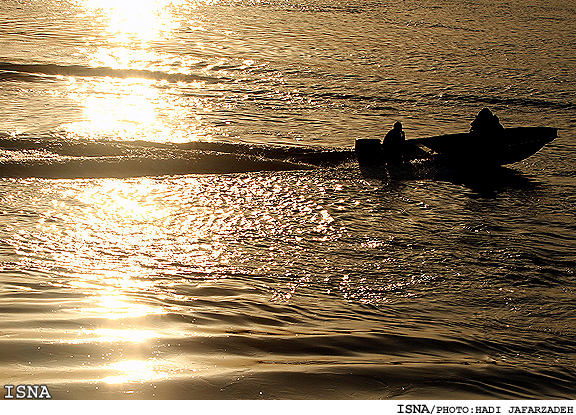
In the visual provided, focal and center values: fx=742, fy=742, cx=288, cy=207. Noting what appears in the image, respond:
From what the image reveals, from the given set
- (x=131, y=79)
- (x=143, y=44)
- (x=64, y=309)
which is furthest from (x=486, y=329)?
(x=143, y=44)

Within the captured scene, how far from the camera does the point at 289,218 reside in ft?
28.0

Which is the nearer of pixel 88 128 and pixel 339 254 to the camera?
pixel 339 254

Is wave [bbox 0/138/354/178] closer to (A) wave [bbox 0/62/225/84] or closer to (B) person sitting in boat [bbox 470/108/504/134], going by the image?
(B) person sitting in boat [bbox 470/108/504/134]

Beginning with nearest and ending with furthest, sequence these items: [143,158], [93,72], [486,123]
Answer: [486,123] < [143,158] < [93,72]

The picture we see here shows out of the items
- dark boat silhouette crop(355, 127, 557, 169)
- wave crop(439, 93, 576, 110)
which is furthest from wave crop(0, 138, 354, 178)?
wave crop(439, 93, 576, 110)

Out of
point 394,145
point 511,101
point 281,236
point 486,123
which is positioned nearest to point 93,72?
point 394,145

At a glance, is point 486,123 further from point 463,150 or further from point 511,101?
point 511,101

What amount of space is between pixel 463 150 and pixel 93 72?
8765 millimetres

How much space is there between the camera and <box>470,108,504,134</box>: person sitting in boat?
10.3 meters

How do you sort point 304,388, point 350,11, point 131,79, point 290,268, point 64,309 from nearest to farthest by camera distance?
1. point 304,388
2. point 64,309
3. point 290,268
4. point 131,79
5. point 350,11

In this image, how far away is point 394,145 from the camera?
10.5 meters

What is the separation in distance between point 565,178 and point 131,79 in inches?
356

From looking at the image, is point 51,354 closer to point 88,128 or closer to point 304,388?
point 304,388

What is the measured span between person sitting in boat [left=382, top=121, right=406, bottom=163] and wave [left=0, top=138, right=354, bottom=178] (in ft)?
2.11
